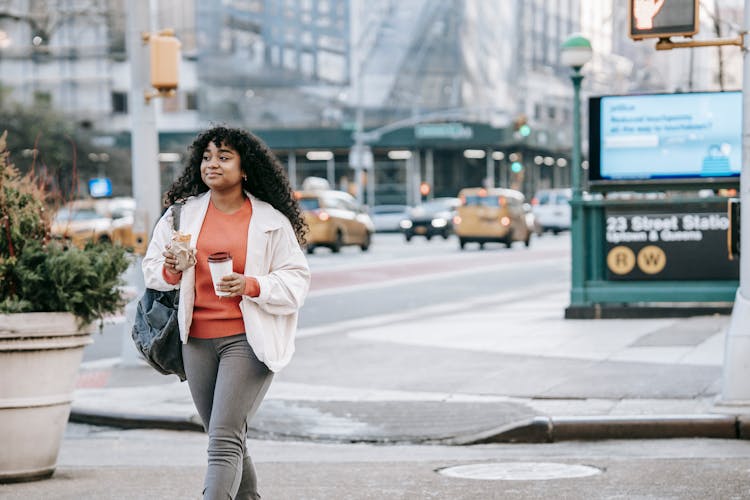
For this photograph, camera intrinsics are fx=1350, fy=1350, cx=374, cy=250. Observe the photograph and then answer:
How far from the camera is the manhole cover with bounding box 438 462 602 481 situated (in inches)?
285

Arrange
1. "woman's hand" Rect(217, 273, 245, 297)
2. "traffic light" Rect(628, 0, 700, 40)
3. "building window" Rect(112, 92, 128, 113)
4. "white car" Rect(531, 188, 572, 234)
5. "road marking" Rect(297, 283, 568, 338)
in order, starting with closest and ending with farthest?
1. "woman's hand" Rect(217, 273, 245, 297)
2. "traffic light" Rect(628, 0, 700, 40)
3. "road marking" Rect(297, 283, 568, 338)
4. "white car" Rect(531, 188, 572, 234)
5. "building window" Rect(112, 92, 128, 113)

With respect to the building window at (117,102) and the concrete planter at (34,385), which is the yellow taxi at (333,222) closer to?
the concrete planter at (34,385)

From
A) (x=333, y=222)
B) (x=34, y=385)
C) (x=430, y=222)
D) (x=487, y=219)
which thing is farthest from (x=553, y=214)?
(x=34, y=385)

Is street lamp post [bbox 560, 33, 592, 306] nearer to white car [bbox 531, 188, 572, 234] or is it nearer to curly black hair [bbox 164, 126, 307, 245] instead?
curly black hair [bbox 164, 126, 307, 245]

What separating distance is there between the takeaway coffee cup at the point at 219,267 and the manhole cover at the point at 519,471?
279 centimetres

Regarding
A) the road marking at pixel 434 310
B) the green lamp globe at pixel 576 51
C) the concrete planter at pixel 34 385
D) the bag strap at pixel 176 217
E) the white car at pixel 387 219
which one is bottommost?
the white car at pixel 387 219

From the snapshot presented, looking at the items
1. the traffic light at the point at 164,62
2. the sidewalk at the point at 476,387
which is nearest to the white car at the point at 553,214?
the sidewalk at the point at 476,387

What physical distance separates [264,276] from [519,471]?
9.27 ft

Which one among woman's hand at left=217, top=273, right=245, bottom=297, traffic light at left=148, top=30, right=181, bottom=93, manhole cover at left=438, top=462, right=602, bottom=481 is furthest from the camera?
traffic light at left=148, top=30, right=181, bottom=93

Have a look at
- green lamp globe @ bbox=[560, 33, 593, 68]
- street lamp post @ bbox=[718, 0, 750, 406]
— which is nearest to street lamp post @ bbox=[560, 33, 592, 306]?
green lamp globe @ bbox=[560, 33, 593, 68]

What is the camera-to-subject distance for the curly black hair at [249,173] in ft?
17.7

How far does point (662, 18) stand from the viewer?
9000mm

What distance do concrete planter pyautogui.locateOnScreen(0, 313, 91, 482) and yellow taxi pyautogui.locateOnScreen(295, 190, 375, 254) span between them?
88.8 ft

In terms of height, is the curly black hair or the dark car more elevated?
the curly black hair
